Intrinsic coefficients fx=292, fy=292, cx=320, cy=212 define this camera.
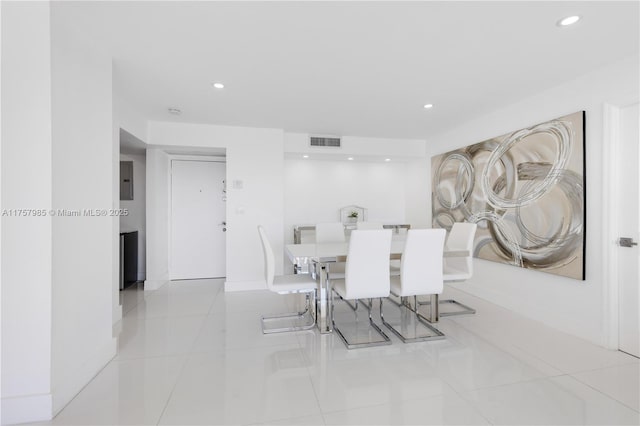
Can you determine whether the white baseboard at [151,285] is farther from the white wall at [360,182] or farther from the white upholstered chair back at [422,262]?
the white upholstered chair back at [422,262]

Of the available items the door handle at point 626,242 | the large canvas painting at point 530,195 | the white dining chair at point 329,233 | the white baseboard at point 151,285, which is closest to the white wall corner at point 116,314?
the white baseboard at point 151,285

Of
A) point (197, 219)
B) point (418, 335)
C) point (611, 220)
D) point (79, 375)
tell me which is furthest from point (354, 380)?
point (197, 219)

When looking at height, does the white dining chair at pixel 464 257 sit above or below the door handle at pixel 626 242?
below

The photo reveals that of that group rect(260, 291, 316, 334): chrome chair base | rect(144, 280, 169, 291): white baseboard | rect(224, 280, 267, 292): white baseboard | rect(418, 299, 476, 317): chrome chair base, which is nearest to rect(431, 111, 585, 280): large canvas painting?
rect(418, 299, 476, 317): chrome chair base

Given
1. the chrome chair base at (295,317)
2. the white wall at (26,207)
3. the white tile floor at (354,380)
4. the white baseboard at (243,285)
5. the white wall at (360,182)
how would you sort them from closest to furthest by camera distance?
the white wall at (26,207) < the white tile floor at (354,380) < the chrome chair base at (295,317) < the white baseboard at (243,285) < the white wall at (360,182)

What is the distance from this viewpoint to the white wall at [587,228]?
2.45 metres

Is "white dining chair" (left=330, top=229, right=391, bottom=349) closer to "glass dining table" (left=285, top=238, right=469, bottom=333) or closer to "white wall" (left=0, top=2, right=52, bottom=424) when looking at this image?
"glass dining table" (left=285, top=238, right=469, bottom=333)

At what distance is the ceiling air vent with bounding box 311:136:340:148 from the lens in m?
4.62

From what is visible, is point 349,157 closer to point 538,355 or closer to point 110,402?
point 538,355

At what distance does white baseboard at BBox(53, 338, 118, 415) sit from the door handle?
4041mm

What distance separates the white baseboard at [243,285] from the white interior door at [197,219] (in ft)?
2.86

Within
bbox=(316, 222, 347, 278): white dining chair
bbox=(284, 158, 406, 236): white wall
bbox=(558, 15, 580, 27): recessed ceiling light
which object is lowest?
bbox=(316, 222, 347, 278): white dining chair

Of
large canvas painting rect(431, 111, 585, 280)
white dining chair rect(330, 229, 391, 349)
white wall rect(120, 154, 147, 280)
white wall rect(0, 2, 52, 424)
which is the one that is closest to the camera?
white wall rect(0, 2, 52, 424)

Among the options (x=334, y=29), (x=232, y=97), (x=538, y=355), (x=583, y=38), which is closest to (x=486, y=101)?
(x=583, y=38)
